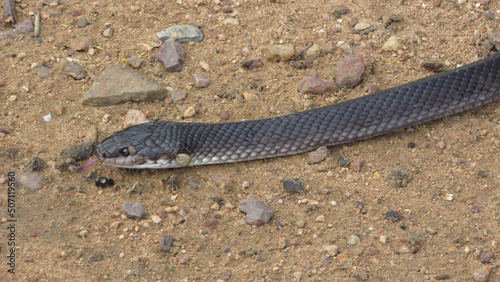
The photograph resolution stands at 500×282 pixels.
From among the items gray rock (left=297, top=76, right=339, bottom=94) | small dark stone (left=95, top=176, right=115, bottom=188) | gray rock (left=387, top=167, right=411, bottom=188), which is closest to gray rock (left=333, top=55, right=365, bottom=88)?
gray rock (left=297, top=76, right=339, bottom=94)

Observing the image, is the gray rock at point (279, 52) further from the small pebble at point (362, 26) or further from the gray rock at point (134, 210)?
the gray rock at point (134, 210)

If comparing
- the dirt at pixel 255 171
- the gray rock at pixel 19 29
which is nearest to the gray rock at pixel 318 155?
the dirt at pixel 255 171

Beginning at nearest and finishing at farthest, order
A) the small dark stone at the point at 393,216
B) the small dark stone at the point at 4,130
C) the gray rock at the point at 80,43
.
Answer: the small dark stone at the point at 393,216 → the small dark stone at the point at 4,130 → the gray rock at the point at 80,43

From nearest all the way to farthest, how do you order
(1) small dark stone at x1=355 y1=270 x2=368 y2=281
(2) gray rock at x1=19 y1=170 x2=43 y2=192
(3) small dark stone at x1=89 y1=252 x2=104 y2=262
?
(1) small dark stone at x1=355 y1=270 x2=368 y2=281 → (3) small dark stone at x1=89 y1=252 x2=104 y2=262 → (2) gray rock at x1=19 y1=170 x2=43 y2=192

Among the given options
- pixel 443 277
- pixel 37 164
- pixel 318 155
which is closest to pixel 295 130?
pixel 318 155

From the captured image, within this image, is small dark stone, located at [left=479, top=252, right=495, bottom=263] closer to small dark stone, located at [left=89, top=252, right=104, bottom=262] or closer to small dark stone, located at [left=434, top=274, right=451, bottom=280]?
small dark stone, located at [left=434, top=274, right=451, bottom=280]
